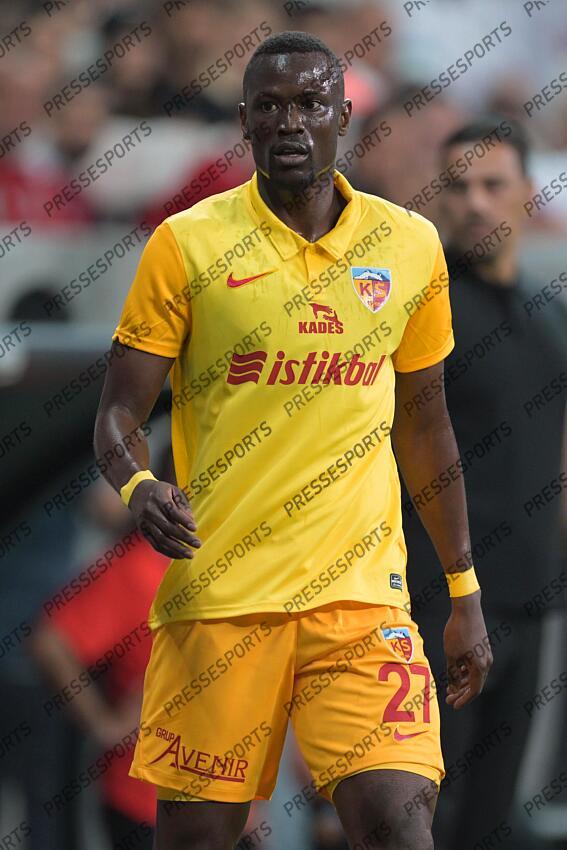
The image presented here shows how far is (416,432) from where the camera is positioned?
3451 mm

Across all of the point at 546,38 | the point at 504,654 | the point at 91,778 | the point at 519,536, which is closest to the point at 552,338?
the point at 519,536

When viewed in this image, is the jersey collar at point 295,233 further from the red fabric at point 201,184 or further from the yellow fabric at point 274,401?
the red fabric at point 201,184

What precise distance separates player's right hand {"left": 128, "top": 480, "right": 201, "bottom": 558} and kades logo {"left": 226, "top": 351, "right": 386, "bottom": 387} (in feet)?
1.19

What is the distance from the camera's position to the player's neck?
3303 millimetres

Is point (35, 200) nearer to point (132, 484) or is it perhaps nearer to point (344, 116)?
point (344, 116)

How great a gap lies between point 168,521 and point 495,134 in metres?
2.56

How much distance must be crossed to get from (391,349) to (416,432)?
0.25m

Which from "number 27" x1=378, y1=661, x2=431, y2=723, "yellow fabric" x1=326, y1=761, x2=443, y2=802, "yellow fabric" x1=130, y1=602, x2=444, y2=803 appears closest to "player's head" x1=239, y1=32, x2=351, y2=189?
"yellow fabric" x1=130, y1=602, x2=444, y2=803

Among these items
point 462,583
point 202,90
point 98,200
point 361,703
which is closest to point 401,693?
point 361,703

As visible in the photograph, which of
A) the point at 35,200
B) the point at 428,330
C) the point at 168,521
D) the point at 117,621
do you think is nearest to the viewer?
the point at 168,521

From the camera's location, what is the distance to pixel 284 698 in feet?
10.5

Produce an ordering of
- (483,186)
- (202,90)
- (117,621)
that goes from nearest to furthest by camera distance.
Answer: (117,621), (483,186), (202,90)

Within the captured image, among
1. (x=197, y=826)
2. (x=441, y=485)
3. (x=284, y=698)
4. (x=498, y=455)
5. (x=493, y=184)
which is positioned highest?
(x=493, y=184)

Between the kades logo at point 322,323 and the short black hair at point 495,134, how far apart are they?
1951 mm
